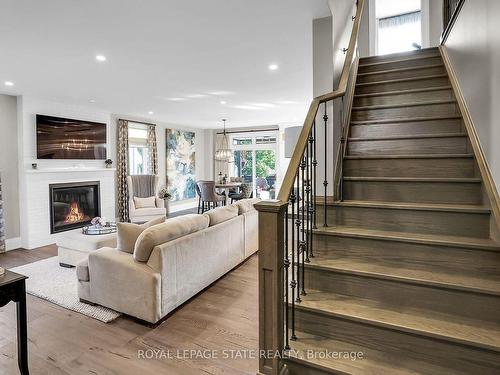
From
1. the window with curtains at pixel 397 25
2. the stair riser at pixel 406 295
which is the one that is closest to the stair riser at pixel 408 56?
the stair riser at pixel 406 295

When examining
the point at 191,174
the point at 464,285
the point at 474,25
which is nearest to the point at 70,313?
the point at 464,285

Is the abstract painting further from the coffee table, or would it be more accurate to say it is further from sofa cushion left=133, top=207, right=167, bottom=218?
the coffee table

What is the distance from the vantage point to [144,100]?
5672mm

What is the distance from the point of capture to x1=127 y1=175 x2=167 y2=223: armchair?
21.5ft

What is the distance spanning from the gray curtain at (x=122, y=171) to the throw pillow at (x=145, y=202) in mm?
494

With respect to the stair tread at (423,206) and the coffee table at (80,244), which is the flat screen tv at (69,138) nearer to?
the coffee table at (80,244)

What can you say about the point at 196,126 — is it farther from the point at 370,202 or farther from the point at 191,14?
the point at 370,202

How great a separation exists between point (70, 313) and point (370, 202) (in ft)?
9.79

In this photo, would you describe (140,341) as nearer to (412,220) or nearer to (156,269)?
(156,269)

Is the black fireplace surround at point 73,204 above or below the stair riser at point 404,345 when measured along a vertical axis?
above

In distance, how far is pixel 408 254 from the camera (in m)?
1.94

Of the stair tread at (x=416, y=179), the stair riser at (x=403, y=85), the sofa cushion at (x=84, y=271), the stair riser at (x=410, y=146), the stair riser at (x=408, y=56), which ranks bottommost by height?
the sofa cushion at (x=84, y=271)

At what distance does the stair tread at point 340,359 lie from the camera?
1.53 metres

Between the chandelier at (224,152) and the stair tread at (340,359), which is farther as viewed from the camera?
the chandelier at (224,152)
